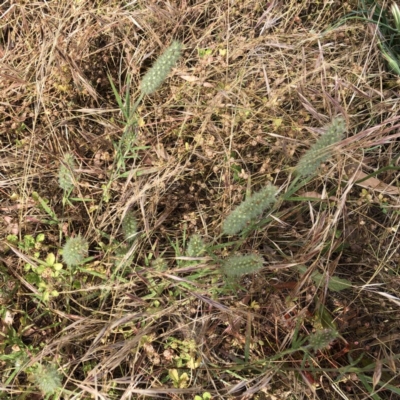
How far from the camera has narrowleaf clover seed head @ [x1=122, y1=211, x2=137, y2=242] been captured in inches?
53.9

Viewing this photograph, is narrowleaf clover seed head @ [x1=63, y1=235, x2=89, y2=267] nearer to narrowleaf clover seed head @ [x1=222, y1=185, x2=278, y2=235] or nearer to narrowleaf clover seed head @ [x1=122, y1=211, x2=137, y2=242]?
narrowleaf clover seed head @ [x1=122, y1=211, x2=137, y2=242]

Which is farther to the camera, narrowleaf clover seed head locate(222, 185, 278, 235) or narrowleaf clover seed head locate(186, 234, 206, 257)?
narrowleaf clover seed head locate(186, 234, 206, 257)

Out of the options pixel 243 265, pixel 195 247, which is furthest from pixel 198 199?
pixel 243 265

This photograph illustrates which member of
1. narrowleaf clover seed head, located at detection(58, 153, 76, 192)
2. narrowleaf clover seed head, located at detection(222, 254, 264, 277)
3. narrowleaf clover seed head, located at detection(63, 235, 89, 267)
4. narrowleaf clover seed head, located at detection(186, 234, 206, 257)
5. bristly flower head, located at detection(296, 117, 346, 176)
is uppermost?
narrowleaf clover seed head, located at detection(58, 153, 76, 192)

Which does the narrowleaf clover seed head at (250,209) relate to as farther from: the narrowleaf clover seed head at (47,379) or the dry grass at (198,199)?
the narrowleaf clover seed head at (47,379)

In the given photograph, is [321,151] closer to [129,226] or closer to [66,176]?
[129,226]

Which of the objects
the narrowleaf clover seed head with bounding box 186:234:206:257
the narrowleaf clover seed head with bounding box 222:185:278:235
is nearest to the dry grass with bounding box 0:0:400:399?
the narrowleaf clover seed head with bounding box 186:234:206:257

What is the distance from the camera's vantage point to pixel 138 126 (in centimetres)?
151

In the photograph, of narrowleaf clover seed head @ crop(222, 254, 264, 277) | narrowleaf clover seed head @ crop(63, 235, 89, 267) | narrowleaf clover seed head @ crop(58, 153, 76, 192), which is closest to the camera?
narrowleaf clover seed head @ crop(222, 254, 264, 277)

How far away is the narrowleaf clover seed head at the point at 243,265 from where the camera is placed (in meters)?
1.19

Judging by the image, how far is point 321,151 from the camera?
4.06 ft

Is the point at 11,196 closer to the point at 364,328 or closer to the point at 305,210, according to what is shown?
the point at 305,210

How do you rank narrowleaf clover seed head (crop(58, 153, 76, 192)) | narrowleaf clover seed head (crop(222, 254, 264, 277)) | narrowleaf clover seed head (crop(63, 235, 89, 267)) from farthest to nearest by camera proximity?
1. narrowleaf clover seed head (crop(58, 153, 76, 192))
2. narrowleaf clover seed head (crop(63, 235, 89, 267))
3. narrowleaf clover seed head (crop(222, 254, 264, 277))

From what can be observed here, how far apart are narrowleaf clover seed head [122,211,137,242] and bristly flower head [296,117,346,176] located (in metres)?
0.51
